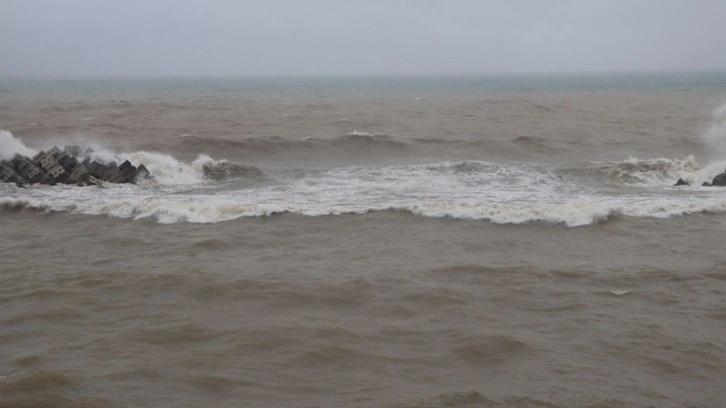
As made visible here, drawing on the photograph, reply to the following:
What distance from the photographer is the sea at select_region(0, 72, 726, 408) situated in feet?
25.4

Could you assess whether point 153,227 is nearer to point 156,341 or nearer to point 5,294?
point 5,294

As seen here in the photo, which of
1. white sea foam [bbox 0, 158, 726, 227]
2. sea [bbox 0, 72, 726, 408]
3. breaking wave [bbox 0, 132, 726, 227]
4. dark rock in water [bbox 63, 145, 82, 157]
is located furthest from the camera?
dark rock in water [bbox 63, 145, 82, 157]

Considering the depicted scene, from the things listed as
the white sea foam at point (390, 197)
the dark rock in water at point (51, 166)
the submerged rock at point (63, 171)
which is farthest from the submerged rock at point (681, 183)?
the dark rock in water at point (51, 166)

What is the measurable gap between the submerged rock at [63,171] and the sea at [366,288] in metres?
0.54

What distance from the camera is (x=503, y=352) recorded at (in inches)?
339

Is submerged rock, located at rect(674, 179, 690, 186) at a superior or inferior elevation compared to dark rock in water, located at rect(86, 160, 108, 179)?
inferior

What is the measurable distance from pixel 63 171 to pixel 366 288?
13900 millimetres

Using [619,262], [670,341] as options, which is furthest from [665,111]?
[670,341]

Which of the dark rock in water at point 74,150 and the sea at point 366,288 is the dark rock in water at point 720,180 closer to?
the sea at point 366,288

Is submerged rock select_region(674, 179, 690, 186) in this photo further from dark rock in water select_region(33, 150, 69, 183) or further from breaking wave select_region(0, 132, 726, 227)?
dark rock in water select_region(33, 150, 69, 183)

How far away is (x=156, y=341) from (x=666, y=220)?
1171 centimetres

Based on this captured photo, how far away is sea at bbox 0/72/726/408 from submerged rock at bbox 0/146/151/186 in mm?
540

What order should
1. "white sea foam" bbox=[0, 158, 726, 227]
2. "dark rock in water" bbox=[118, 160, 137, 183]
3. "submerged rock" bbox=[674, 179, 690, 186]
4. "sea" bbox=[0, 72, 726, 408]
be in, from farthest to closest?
"dark rock in water" bbox=[118, 160, 137, 183] < "submerged rock" bbox=[674, 179, 690, 186] < "white sea foam" bbox=[0, 158, 726, 227] < "sea" bbox=[0, 72, 726, 408]

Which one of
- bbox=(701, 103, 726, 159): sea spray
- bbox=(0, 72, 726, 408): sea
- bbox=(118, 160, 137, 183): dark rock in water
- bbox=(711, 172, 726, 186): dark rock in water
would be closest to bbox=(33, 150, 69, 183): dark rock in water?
bbox=(0, 72, 726, 408): sea
